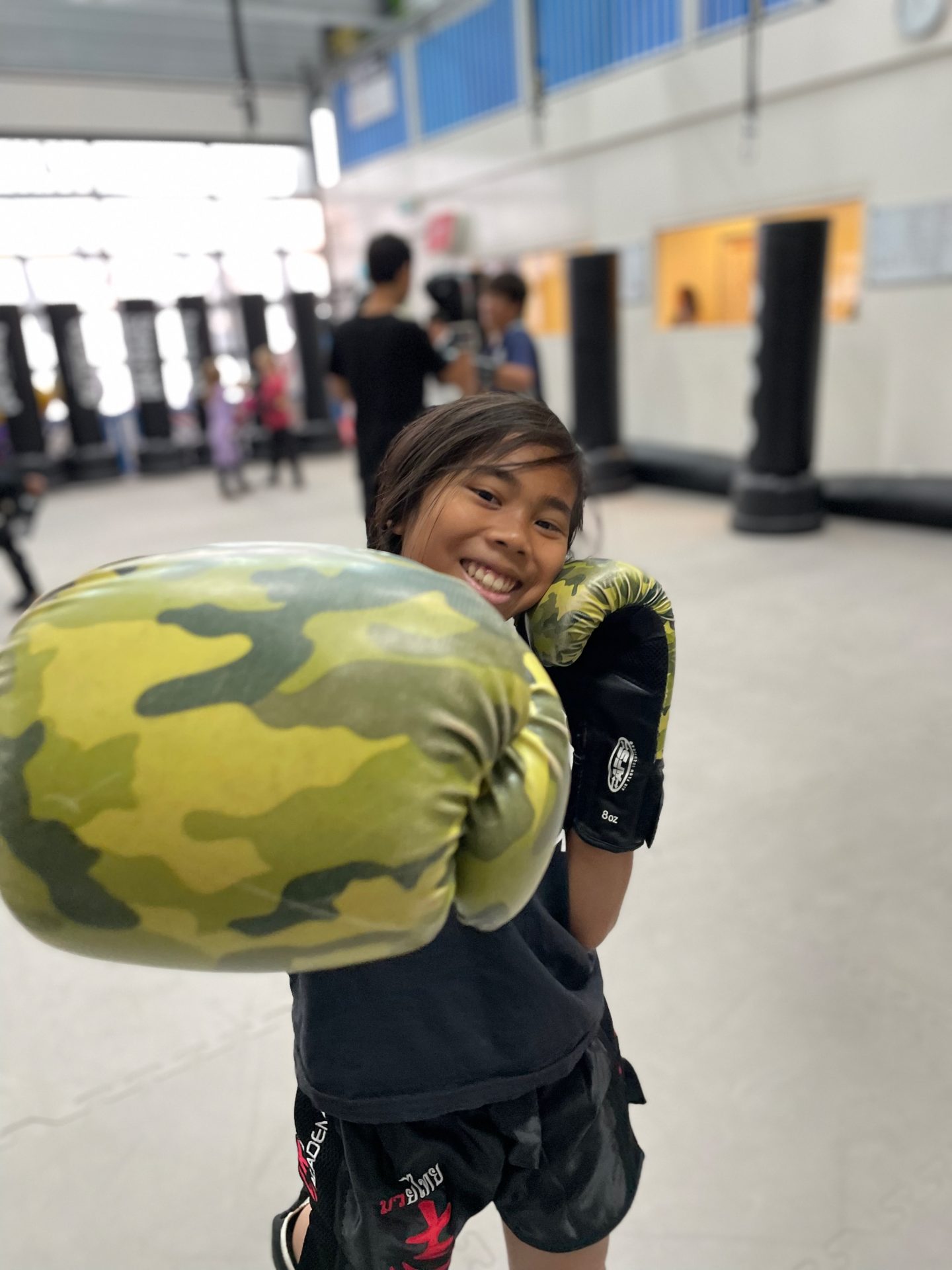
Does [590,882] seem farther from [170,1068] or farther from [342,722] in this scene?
[170,1068]

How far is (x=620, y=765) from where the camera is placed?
2.25 ft

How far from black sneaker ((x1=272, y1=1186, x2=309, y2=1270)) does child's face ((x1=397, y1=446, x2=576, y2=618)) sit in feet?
1.97

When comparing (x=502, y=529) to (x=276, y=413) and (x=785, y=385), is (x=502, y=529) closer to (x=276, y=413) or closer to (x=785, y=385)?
(x=785, y=385)

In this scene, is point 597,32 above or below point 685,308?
above

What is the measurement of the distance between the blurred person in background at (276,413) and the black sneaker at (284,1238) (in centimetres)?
669

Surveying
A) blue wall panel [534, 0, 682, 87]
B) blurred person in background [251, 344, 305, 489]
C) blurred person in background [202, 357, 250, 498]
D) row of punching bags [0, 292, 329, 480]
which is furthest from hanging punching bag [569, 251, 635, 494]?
row of punching bags [0, 292, 329, 480]

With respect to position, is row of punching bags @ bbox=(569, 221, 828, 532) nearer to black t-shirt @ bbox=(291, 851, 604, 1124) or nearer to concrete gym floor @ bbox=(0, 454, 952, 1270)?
concrete gym floor @ bbox=(0, 454, 952, 1270)

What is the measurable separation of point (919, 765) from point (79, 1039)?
1.91 metres

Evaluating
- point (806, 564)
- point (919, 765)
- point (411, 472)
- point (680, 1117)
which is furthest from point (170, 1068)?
point (806, 564)

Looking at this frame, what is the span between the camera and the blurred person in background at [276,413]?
23.1 ft

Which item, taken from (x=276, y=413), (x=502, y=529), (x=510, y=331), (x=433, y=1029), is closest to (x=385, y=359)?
(x=510, y=331)

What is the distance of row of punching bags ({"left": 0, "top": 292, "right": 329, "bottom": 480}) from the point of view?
7641 millimetres

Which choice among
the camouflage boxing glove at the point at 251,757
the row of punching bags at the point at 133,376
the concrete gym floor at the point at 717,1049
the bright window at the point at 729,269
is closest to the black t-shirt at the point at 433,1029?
the camouflage boxing glove at the point at 251,757

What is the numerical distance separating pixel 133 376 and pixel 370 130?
3758mm
